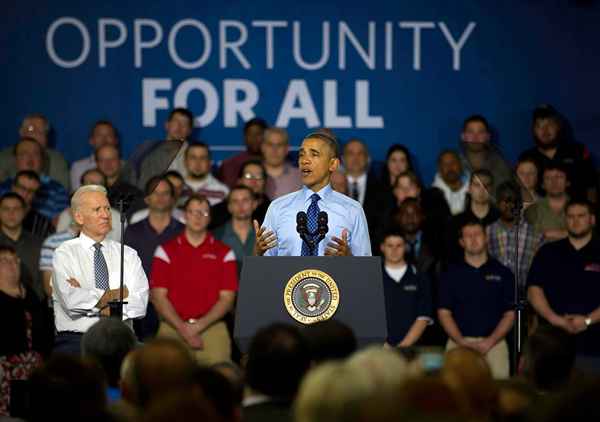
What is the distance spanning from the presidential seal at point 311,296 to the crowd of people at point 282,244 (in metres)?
0.36

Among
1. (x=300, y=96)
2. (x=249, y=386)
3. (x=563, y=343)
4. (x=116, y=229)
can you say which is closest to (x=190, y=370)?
(x=249, y=386)

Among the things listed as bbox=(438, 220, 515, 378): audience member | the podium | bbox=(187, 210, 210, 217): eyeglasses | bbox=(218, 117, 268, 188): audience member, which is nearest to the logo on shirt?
bbox=(438, 220, 515, 378): audience member

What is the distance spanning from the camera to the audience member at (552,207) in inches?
369

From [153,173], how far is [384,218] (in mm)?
2687

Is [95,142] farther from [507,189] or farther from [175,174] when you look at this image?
[507,189]

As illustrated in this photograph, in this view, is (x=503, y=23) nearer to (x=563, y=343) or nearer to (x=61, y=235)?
(x=61, y=235)

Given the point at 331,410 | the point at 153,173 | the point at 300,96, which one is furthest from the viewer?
the point at 300,96

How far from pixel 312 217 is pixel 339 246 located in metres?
0.34

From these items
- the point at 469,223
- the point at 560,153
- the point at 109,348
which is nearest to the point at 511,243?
the point at 469,223

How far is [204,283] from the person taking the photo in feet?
28.0

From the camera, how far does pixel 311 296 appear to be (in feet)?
17.9

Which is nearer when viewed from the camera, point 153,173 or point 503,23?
point 153,173

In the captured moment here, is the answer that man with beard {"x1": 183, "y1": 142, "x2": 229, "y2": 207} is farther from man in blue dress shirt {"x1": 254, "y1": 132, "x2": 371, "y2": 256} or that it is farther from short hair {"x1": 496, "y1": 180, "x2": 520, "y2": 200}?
man in blue dress shirt {"x1": 254, "y1": 132, "x2": 371, "y2": 256}

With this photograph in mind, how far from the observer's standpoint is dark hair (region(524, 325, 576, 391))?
14.2ft
